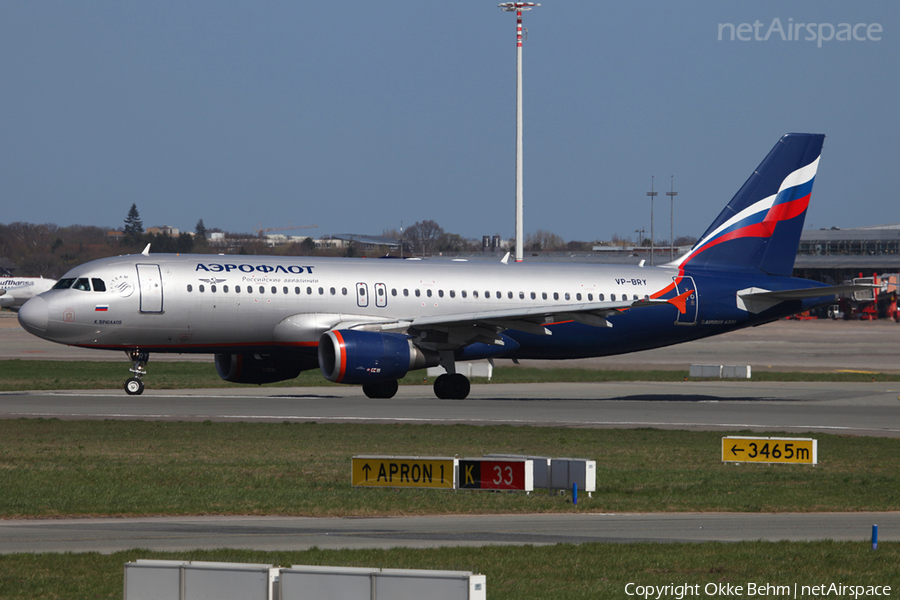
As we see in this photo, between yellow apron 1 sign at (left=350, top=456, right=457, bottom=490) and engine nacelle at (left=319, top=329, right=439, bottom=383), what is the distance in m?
15.3

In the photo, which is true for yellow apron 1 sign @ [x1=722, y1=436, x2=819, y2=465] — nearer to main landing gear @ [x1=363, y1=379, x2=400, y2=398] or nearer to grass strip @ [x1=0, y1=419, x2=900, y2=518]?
grass strip @ [x1=0, y1=419, x2=900, y2=518]

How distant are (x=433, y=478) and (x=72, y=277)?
22.0 m

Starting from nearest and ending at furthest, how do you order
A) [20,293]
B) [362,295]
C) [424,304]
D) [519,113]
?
1. [362,295]
2. [424,304]
3. [519,113]
4. [20,293]

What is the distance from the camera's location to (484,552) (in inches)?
563

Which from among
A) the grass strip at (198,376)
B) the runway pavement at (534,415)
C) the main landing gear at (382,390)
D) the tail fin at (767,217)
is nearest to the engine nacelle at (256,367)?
the runway pavement at (534,415)

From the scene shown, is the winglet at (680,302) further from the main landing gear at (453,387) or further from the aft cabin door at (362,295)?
the aft cabin door at (362,295)

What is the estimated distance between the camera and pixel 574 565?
1359 centimetres

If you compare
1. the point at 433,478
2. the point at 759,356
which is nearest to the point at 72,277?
the point at 433,478

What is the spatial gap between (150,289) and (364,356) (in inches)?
296

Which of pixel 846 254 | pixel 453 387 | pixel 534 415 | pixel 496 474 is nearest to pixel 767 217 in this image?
pixel 453 387

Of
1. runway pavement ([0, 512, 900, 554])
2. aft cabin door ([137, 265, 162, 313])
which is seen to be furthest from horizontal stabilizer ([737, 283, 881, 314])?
runway pavement ([0, 512, 900, 554])

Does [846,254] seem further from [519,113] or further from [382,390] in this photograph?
[382,390]

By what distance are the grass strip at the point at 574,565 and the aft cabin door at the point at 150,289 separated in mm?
23772

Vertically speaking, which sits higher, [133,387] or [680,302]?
[680,302]
